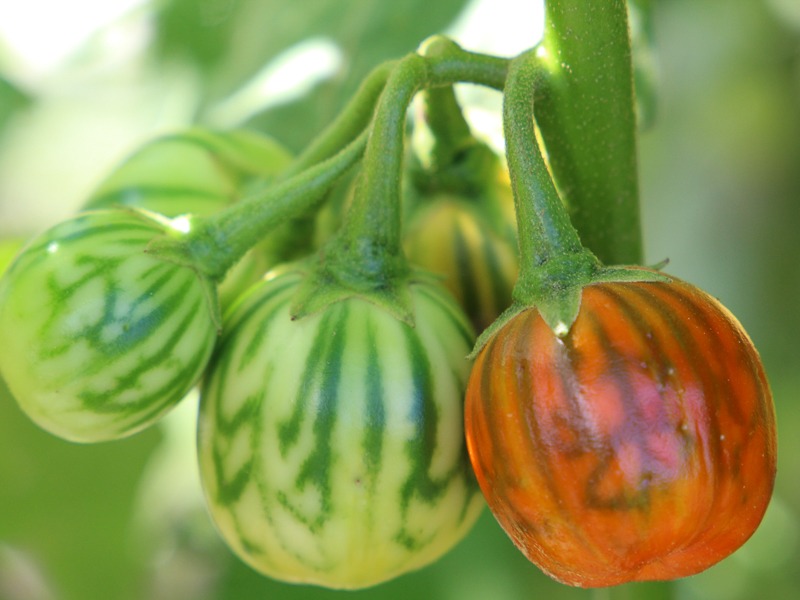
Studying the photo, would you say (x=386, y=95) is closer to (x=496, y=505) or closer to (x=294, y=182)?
(x=294, y=182)

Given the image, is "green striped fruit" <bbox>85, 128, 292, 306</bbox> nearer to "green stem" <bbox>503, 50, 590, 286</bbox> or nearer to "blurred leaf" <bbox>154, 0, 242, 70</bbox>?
"green stem" <bbox>503, 50, 590, 286</bbox>

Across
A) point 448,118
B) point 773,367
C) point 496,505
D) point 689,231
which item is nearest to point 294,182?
point 448,118

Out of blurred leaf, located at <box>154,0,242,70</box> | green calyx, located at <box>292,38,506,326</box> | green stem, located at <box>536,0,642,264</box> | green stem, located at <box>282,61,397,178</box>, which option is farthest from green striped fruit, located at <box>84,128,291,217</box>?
blurred leaf, located at <box>154,0,242,70</box>

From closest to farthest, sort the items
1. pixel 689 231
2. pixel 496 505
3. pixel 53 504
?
1. pixel 496 505
2. pixel 53 504
3. pixel 689 231

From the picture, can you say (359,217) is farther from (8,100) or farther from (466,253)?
(8,100)

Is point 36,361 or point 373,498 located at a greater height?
point 36,361

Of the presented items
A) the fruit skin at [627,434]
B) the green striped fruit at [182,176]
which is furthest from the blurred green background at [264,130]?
the fruit skin at [627,434]
